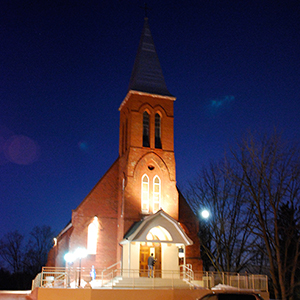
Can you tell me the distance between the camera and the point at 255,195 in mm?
27656

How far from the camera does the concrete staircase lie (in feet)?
79.4

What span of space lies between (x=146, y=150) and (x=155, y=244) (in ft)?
24.1

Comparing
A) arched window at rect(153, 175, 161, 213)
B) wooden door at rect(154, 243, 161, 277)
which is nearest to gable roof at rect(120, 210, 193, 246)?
wooden door at rect(154, 243, 161, 277)

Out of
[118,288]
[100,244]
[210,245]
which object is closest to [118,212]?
[100,244]

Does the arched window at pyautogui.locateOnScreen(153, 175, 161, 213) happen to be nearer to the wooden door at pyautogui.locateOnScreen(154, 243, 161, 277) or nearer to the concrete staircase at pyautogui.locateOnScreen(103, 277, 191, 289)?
the wooden door at pyautogui.locateOnScreen(154, 243, 161, 277)

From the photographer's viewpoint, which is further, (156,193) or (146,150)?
(146,150)

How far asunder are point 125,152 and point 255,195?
10.7 metres

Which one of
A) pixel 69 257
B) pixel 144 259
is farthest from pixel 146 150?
pixel 69 257

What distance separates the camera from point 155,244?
28.0 meters

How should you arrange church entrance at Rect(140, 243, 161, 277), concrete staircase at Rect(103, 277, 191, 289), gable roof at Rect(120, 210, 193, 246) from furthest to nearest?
church entrance at Rect(140, 243, 161, 277) → gable roof at Rect(120, 210, 193, 246) → concrete staircase at Rect(103, 277, 191, 289)

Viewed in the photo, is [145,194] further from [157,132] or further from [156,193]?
[157,132]

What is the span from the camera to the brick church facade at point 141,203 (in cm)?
2756

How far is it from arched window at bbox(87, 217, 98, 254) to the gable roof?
2.59m

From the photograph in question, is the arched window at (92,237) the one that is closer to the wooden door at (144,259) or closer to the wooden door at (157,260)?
the wooden door at (144,259)
